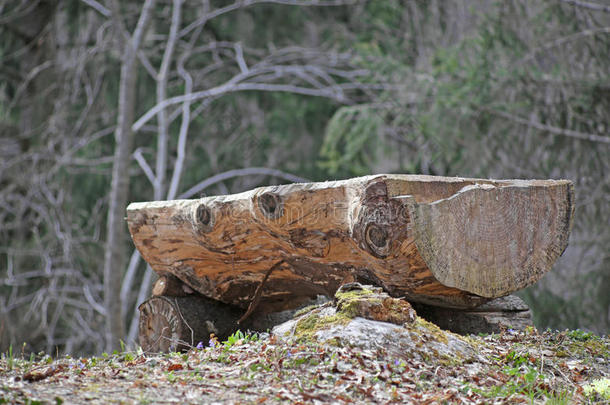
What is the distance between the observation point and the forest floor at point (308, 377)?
2.44m

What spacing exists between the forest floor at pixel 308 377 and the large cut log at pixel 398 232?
0.46 meters

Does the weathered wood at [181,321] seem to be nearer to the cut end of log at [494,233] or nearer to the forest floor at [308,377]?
the forest floor at [308,377]

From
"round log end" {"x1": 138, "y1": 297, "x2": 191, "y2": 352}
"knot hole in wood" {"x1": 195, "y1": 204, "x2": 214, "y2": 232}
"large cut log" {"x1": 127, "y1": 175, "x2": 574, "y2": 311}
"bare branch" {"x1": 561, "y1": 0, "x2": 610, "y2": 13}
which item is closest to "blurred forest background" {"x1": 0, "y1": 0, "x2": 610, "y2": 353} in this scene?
"bare branch" {"x1": 561, "y1": 0, "x2": 610, "y2": 13}

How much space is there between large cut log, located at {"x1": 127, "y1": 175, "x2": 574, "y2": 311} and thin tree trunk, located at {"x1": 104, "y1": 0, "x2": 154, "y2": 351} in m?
3.10

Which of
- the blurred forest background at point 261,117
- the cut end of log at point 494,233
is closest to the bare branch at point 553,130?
the blurred forest background at point 261,117

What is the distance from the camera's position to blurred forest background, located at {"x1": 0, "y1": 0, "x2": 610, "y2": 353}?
706cm

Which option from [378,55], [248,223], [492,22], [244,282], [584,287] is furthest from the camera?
[378,55]

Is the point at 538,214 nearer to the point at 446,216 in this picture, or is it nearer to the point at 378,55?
the point at 446,216

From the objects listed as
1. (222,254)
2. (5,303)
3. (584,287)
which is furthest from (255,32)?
(222,254)

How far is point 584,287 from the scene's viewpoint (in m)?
6.74

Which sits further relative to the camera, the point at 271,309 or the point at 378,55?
the point at 378,55

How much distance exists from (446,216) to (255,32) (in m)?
8.47

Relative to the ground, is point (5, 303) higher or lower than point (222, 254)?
lower

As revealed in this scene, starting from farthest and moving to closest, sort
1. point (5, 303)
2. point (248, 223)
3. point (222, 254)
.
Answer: point (5, 303) < point (222, 254) < point (248, 223)
